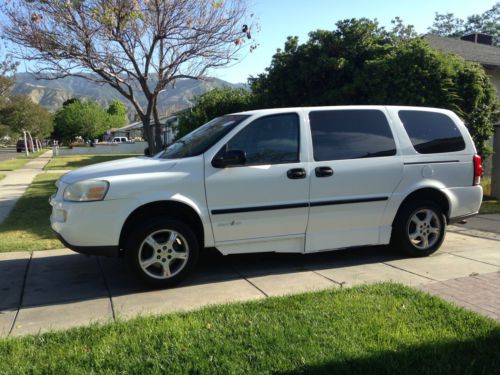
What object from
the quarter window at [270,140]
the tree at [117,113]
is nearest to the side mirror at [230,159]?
the quarter window at [270,140]

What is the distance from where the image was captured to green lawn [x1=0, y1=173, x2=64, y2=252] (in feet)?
24.8

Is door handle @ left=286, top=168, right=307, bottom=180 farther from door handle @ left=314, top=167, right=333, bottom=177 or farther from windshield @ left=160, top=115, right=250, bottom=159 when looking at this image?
windshield @ left=160, top=115, right=250, bottom=159

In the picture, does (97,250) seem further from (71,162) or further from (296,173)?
(71,162)

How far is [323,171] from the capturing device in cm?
579

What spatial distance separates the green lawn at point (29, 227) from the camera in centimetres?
755

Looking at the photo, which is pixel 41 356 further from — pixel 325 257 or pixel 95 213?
pixel 325 257

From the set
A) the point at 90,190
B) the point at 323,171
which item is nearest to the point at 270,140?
the point at 323,171

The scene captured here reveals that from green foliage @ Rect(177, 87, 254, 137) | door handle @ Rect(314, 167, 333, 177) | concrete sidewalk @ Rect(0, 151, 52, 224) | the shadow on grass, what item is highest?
green foliage @ Rect(177, 87, 254, 137)

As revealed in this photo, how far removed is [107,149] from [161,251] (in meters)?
43.4

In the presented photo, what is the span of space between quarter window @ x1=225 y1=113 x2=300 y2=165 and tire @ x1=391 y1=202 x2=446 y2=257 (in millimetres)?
1698

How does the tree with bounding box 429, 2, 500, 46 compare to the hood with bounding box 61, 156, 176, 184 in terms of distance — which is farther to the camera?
the tree with bounding box 429, 2, 500, 46

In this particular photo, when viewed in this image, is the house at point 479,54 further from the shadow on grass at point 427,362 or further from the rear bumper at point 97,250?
the rear bumper at point 97,250

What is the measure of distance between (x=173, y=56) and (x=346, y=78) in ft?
17.7

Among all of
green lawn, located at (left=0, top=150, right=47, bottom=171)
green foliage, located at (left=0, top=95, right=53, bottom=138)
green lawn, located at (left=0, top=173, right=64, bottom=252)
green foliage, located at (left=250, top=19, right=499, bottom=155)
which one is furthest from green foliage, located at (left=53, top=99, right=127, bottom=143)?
green foliage, located at (left=250, top=19, right=499, bottom=155)
